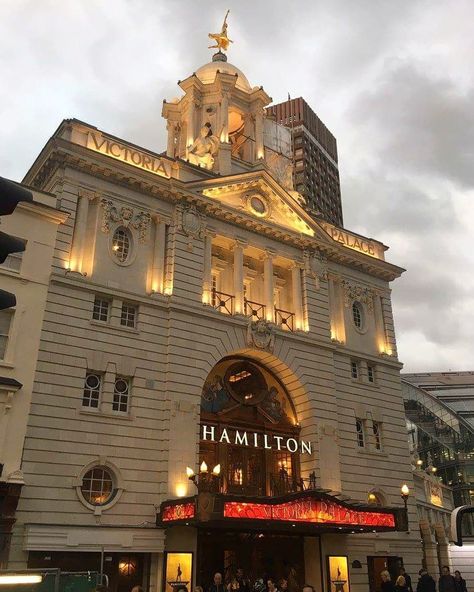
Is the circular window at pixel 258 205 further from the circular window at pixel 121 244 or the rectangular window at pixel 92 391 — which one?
the rectangular window at pixel 92 391

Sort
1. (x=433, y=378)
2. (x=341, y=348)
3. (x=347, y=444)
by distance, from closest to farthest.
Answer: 1. (x=347, y=444)
2. (x=341, y=348)
3. (x=433, y=378)

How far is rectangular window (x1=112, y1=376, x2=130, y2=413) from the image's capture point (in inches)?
1040

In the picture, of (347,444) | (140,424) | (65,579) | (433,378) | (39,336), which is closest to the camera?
(65,579)

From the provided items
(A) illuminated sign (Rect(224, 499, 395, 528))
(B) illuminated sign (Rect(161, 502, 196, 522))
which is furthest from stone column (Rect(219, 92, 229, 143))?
(B) illuminated sign (Rect(161, 502, 196, 522))

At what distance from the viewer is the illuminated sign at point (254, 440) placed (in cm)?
2903

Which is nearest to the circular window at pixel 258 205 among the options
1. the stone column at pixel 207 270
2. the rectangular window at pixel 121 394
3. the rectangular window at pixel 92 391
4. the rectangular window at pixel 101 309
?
the stone column at pixel 207 270

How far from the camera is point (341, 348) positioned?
35812mm

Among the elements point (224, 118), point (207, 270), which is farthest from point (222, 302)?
point (224, 118)

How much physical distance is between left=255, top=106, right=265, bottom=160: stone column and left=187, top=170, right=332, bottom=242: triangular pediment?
164 inches

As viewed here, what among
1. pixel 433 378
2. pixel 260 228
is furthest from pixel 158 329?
pixel 433 378

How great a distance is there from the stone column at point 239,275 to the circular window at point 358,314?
9222 millimetres

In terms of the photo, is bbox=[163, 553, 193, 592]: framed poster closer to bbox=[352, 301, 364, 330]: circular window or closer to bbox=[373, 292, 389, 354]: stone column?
bbox=[352, 301, 364, 330]: circular window

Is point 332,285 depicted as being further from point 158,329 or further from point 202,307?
point 158,329

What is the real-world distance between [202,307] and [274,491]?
993 centimetres
